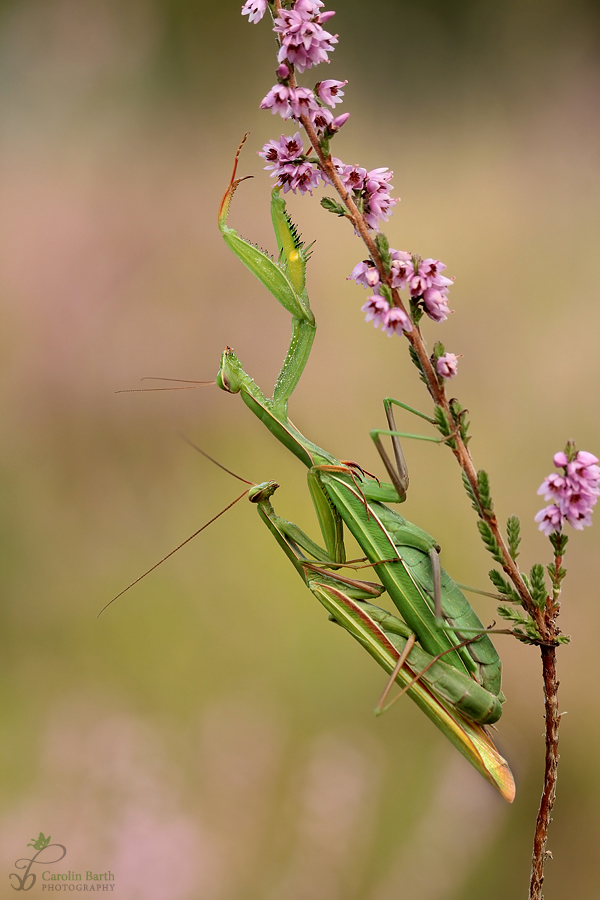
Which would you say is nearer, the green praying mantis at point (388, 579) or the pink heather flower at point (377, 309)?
the pink heather flower at point (377, 309)

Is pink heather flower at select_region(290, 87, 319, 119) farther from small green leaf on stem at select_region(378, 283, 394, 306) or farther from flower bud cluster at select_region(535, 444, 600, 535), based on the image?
flower bud cluster at select_region(535, 444, 600, 535)

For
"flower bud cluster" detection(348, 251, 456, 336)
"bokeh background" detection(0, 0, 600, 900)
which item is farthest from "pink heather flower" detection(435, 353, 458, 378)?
"bokeh background" detection(0, 0, 600, 900)

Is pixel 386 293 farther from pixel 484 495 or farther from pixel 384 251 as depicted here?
pixel 484 495

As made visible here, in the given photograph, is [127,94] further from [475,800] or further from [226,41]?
[475,800]

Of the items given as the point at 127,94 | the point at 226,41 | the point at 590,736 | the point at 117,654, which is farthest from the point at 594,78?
the point at 117,654

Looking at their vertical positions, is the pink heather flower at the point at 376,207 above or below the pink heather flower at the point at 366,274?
above

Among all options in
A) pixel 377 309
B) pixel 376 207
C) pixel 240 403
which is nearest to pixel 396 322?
pixel 377 309

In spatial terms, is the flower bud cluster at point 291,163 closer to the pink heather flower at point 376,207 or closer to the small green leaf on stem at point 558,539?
the pink heather flower at point 376,207

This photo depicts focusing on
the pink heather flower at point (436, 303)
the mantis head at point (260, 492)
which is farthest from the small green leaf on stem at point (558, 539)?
the mantis head at point (260, 492)
